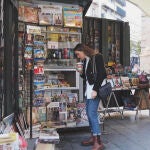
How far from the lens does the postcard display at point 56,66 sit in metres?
6.55

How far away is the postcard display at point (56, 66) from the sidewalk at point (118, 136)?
320 millimetres

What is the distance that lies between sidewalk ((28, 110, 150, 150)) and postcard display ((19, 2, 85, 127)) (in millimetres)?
320

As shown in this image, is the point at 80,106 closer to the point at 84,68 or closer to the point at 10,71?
the point at 84,68

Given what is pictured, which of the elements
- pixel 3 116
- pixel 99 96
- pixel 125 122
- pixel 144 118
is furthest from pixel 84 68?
pixel 144 118

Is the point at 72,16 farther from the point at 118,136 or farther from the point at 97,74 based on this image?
the point at 118,136

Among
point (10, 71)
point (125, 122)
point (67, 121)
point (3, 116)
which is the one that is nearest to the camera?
point (3, 116)

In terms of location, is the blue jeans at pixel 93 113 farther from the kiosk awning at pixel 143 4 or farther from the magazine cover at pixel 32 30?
the kiosk awning at pixel 143 4

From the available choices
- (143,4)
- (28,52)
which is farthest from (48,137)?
(143,4)

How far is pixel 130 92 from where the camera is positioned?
9.33 m

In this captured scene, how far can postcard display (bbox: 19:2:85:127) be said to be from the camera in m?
6.55

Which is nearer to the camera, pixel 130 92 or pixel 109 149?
pixel 109 149

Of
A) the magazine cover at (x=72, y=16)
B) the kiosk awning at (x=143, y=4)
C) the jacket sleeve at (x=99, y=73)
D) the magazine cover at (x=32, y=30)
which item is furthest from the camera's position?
the kiosk awning at (x=143, y=4)

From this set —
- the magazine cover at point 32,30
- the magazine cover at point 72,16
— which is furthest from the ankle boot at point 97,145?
the magazine cover at point 72,16

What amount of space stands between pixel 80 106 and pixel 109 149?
1398 mm
